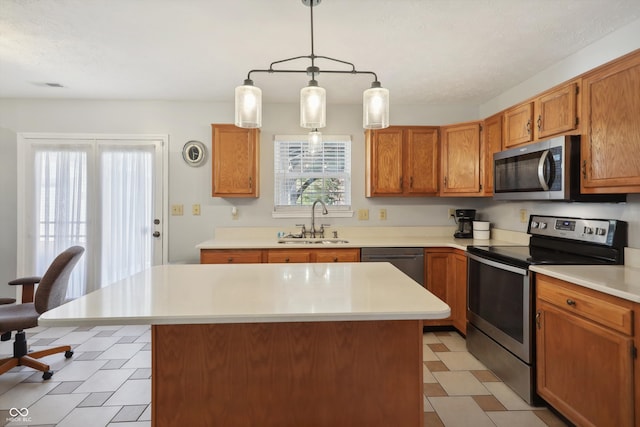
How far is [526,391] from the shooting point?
7.14 ft

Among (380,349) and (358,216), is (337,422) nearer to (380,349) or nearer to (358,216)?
(380,349)

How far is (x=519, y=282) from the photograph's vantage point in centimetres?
224

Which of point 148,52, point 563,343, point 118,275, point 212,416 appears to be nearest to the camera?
point 212,416

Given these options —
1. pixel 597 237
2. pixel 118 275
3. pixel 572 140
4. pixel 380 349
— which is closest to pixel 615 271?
pixel 597 237

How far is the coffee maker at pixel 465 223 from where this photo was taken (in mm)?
3818

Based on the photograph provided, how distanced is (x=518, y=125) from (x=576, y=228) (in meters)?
0.92

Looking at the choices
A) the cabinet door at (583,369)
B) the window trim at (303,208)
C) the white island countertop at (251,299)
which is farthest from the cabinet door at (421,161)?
the white island countertop at (251,299)

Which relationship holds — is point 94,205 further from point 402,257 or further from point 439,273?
point 439,273

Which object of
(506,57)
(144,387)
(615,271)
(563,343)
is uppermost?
(506,57)

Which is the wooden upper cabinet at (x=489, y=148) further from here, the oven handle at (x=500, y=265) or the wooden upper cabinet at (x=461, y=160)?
the oven handle at (x=500, y=265)

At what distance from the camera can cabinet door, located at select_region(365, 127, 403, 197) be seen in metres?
3.72

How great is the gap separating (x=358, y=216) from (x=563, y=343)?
2.39 m

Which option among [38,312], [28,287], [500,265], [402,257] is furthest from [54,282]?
[500,265]

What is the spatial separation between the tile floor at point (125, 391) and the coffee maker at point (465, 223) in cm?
121
